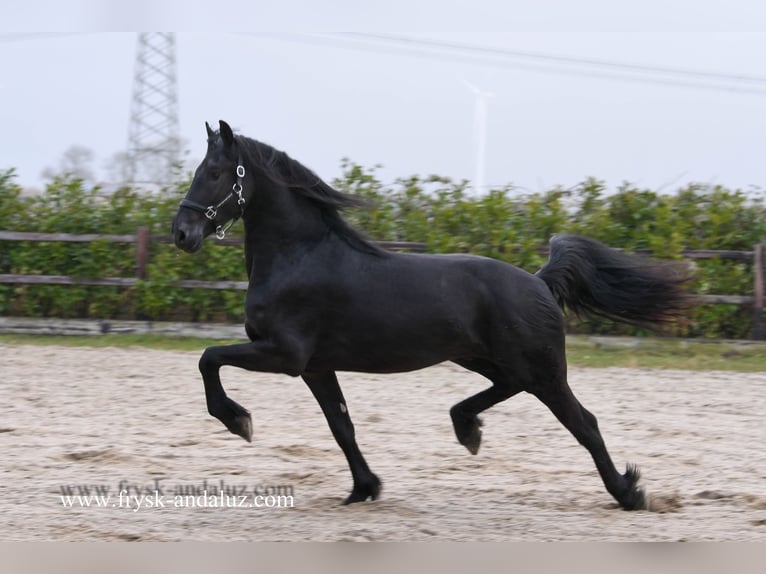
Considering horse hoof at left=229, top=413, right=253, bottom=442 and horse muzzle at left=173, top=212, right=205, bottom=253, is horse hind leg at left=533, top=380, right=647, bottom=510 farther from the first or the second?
horse muzzle at left=173, top=212, right=205, bottom=253

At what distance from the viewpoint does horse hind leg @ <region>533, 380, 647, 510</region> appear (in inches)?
196

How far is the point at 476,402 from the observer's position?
5.30 meters

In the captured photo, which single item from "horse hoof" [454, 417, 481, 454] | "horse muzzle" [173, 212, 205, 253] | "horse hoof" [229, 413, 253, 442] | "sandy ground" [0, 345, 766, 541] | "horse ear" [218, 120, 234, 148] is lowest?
"sandy ground" [0, 345, 766, 541]

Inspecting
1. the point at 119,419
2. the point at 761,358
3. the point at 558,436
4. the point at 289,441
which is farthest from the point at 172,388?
the point at 761,358

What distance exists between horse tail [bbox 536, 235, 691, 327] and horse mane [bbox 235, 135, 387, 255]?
119 cm

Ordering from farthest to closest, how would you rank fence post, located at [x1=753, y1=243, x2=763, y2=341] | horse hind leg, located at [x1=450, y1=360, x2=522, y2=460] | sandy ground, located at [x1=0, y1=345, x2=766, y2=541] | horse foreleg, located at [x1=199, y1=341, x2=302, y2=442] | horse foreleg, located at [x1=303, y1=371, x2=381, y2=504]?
fence post, located at [x1=753, y1=243, x2=763, y2=341]
horse hind leg, located at [x1=450, y1=360, x2=522, y2=460]
horse foreleg, located at [x1=303, y1=371, x2=381, y2=504]
horse foreleg, located at [x1=199, y1=341, x2=302, y2=442]
sandy ground, located at [x1=0, y1=345, x2=766, y2=541]

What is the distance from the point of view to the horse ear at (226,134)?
4781 mm

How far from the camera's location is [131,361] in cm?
978

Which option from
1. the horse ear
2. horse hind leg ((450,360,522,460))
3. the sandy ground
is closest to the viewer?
the sandy ground

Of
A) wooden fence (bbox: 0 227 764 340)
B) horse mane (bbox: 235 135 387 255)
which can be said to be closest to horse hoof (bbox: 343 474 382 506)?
horse mane (bbox: 235 135 387 255)

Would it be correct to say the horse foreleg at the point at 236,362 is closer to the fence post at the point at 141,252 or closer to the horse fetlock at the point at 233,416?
the horse fetlock at the point at 233,416

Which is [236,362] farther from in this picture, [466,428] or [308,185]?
[466,428]

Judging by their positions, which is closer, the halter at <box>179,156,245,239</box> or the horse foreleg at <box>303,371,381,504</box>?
the halter at <box>179,156,245,239</box>

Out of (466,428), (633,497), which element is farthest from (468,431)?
(633,497)
